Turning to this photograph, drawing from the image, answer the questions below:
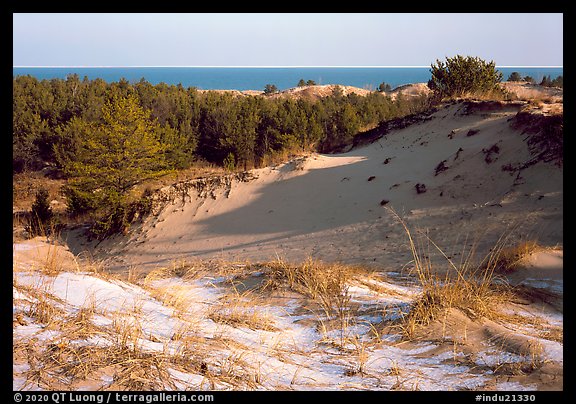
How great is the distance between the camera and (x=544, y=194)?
9.59 meters

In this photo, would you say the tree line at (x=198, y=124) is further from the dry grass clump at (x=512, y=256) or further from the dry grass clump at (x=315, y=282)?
the dry grass clump at (x=315, y=282)

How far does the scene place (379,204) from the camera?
1201cm

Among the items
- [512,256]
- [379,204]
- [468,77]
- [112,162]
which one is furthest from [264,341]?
[468,77]

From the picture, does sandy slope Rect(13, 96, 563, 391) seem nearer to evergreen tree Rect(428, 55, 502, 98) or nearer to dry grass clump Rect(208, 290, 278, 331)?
dry grass clump Rect(208, 290, 278, 331)

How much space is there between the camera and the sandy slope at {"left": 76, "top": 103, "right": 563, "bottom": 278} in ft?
31.1

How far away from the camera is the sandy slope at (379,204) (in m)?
9.47

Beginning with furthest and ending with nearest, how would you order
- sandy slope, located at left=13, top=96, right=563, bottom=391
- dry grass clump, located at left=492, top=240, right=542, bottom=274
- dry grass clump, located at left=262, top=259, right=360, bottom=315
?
dry grass clump, located at left=492, top=240, right=542, bottom=274 < dry grass clump, located at left=262, top=259, right=360, bottom=315 < sandy slope, located at left=13, top=96, right=563, bottom=391

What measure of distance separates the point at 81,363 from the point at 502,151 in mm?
11602

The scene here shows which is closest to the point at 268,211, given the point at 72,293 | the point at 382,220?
the point at 382,220

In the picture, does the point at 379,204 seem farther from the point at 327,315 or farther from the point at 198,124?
the point at 198,124

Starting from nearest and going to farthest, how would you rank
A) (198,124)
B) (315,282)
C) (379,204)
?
(315,282) < (379,204) < (198,124)

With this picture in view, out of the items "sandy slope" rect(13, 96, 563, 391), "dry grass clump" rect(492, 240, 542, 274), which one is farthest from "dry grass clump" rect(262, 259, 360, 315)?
"dry grass clump" rect(492, 240, 542, 274)

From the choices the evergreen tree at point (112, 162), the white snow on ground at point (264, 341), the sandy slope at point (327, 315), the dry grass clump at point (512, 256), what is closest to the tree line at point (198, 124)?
the evergreen tree at point (112, 162)
